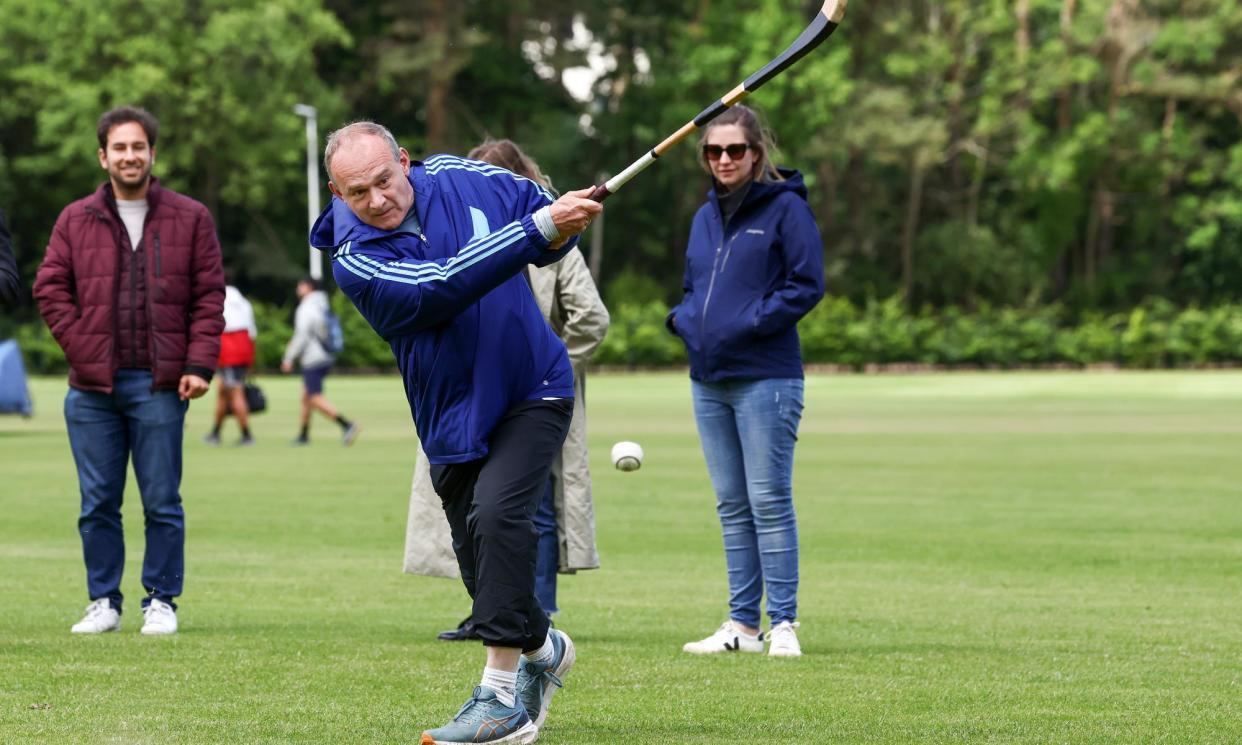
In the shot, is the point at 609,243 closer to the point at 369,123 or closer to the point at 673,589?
the point at 673,589

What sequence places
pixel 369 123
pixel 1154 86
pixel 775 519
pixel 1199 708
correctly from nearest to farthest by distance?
pixel 369 123
pixel 1199 708
pixel 775 519
pixel 1154 86

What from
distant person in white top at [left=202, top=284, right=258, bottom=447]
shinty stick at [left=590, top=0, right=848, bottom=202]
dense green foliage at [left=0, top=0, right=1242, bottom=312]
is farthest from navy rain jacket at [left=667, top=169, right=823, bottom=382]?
dense green foliage at [left=0, top=0, right=1242, bottom=312]

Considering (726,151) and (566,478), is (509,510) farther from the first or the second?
(566,478)

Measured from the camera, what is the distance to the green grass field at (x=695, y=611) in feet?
19.8

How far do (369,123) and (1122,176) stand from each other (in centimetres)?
6653

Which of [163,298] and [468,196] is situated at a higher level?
[468,196]

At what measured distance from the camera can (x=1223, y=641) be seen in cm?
808

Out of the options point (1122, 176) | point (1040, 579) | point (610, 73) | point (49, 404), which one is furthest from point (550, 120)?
point (1040, 579)

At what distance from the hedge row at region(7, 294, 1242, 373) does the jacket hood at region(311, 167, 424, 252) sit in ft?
156

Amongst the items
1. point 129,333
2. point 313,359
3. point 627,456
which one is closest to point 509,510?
point 627,456

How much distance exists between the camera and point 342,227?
5.45m

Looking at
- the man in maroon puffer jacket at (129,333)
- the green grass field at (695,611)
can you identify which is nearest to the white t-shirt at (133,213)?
the man in maroon puffer jacket at (129,333)

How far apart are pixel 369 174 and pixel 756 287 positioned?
274 cm

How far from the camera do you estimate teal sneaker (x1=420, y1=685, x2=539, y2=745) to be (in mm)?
5359
